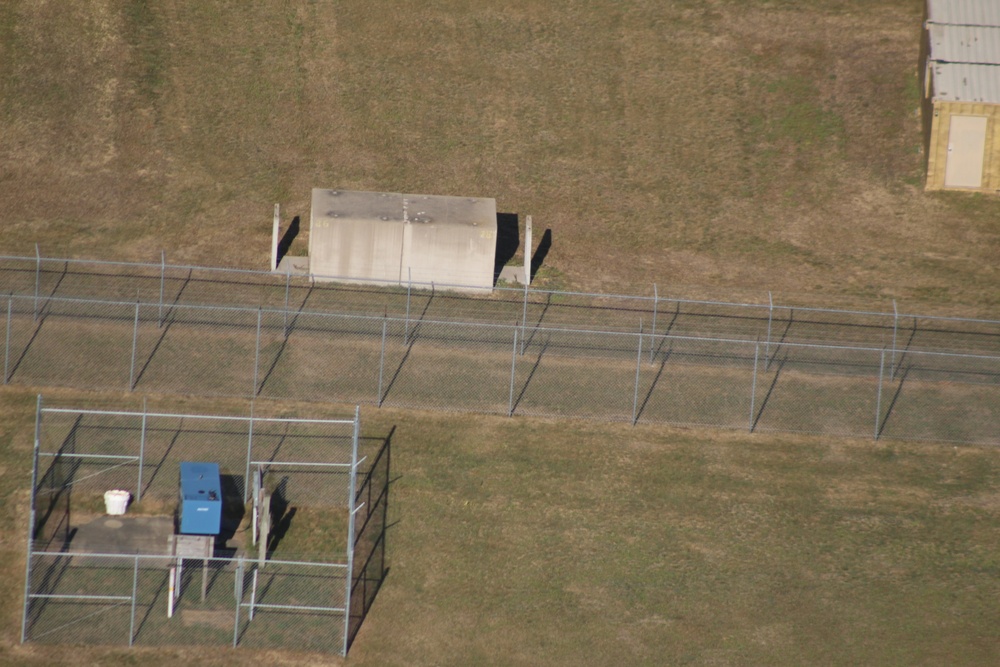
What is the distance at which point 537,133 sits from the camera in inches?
1756

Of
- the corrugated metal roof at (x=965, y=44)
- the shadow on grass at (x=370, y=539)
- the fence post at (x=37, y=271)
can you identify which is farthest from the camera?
the corrugated metal roof at (x=965, y=44)

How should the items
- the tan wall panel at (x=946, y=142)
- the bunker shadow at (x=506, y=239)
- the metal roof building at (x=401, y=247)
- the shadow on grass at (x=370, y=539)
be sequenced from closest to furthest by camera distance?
the shadow on grass at (x=370, y=539) → the metal roof building at (x=401, y=247) → the bunker shadow at (x=506, y=239) → the tan wall panel at (x=946, y=142)

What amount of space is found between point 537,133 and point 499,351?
1142cm

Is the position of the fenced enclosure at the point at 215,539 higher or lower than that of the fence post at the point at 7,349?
lower

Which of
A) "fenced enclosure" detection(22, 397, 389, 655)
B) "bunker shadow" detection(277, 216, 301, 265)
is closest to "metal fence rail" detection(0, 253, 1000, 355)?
"bunker shadow" detection(277, 216, 301, 265)

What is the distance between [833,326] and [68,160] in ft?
75.3

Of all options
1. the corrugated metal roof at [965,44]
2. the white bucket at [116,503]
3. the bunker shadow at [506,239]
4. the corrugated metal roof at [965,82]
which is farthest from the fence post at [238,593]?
the corrugated metal roof at [965,44]

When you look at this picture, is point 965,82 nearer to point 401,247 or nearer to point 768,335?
point 768,335

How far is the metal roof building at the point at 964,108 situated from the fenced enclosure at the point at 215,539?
70.4ft

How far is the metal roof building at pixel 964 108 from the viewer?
43438 mm

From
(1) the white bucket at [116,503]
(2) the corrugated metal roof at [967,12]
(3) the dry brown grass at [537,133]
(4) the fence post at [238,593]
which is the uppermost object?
(2) the corrugated metal roof at [967,12]

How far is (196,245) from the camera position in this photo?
128 ft

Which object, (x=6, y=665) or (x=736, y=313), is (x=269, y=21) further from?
(x=6, y=665)

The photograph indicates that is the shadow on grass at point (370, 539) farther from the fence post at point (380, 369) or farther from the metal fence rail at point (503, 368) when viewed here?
the metal fence rail at point (503, 368)
